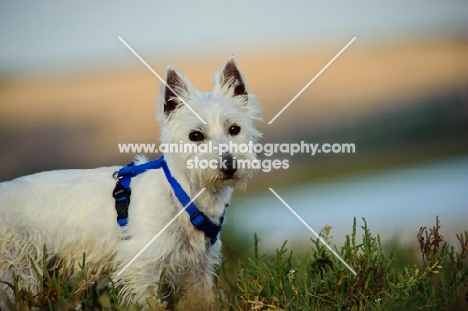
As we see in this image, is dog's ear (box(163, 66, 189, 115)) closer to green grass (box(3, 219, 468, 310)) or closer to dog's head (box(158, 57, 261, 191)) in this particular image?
dog's head (box(158, 57, 261, 191))

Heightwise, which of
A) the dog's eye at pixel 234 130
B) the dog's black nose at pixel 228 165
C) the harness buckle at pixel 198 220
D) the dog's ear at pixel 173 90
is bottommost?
the harness buckle at pixel 198 220

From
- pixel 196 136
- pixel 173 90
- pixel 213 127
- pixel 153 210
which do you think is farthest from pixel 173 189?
pixel 173 90

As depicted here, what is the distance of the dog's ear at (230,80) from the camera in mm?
4820

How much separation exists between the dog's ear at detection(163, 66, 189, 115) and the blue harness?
46 cm

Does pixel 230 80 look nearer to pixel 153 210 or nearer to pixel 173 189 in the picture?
pixel 173 189

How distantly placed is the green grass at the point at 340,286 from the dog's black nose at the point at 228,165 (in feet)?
2.34

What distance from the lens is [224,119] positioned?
178 inches

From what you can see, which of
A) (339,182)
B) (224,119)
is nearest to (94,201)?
(224,119)

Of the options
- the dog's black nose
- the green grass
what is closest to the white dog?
the dog's black nose

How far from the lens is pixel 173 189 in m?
4.53

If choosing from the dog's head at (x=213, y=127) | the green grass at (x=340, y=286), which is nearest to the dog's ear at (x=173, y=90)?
the dog's head at (x=213, y=127)

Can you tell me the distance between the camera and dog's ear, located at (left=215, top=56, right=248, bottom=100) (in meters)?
4.82

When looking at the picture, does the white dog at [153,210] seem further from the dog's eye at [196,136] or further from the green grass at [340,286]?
the green grass at [340,286]

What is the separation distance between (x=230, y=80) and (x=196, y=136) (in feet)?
2.10
